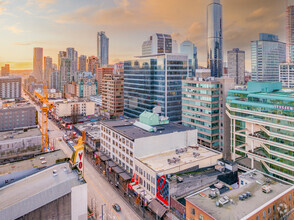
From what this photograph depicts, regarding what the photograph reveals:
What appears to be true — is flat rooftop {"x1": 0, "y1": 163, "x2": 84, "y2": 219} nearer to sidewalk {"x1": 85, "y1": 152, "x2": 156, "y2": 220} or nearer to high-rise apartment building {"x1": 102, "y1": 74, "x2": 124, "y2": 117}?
sidewalk {"x1": 85, "y1": 152, "x2": 156, "y2": 220}

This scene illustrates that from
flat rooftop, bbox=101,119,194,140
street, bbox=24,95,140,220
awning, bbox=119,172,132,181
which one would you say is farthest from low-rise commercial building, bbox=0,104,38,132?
awning, bbox=119,172,132,181

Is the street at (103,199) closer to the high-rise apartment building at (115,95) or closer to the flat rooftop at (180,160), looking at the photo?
the flat rooftop at (180,160)

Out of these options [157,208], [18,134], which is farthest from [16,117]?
[157,208]

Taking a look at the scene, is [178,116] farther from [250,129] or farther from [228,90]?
[250,129]

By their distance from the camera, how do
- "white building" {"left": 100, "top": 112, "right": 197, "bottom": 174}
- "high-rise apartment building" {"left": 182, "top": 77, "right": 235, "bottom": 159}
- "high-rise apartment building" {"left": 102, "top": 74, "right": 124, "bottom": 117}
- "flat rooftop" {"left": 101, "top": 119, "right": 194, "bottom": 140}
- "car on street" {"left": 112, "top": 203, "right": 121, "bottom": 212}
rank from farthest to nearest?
"high-rise apartment building" {"left": 102, "top": 74, "right": 124, "bottom": 117}
"high-rise apartment building" {"left": 182, "top": 77, "right": 235, "bottom": 159}
"flat rooftop" {"left": 101, "top": 119, "right": 194, "bottom": 140}
"white building" {"left": 100, "top": 112, "right": 197, "bottom": 174}
"car on street" {"left": 112, "top": 203, "right": 121, "bottom": 212}

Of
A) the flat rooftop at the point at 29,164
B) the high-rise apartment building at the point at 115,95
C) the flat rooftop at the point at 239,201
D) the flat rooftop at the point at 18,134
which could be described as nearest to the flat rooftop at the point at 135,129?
the flat rooftop at the point at 29,164

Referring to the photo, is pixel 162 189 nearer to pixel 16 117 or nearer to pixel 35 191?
pixel 35 191

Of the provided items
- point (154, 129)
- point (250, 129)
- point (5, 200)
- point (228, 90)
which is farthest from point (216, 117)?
point (5, 200)
